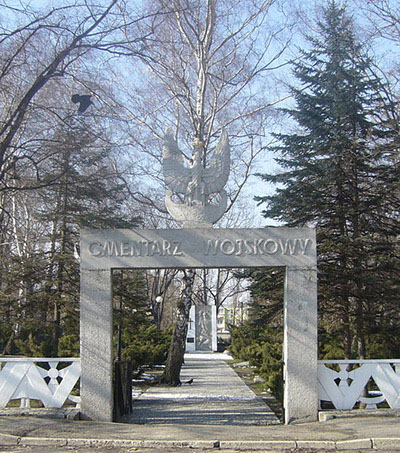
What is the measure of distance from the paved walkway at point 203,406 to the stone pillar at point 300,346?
3.97 feet

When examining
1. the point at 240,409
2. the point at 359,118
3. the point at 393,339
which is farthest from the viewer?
the point at 359,118

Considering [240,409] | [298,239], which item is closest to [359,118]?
[298,239]

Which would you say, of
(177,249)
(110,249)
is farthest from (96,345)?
(177,249)

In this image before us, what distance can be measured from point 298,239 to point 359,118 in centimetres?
734

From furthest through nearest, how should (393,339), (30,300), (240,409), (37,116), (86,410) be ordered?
(30,300) < (393,339) < (37,116) < (240,409) < (86,410)

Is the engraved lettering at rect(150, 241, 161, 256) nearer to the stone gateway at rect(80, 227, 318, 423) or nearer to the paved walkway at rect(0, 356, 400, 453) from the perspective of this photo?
the stone gateway at rect(80, 227, 318, 423)

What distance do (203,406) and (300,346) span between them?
4.08 meters

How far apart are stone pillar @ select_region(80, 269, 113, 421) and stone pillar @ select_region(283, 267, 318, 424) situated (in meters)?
3.39

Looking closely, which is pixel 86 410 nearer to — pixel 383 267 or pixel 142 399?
pixel 142 399

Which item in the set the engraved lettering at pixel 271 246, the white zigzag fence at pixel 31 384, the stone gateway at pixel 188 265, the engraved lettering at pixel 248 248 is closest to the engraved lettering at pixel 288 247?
the stone gateway at pixel 188 265

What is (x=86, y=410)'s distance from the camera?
10867 millimetres

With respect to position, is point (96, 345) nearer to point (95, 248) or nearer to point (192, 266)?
point (95, 248)

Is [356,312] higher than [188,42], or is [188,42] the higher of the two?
[188,42]

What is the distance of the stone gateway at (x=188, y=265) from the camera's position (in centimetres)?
1092
